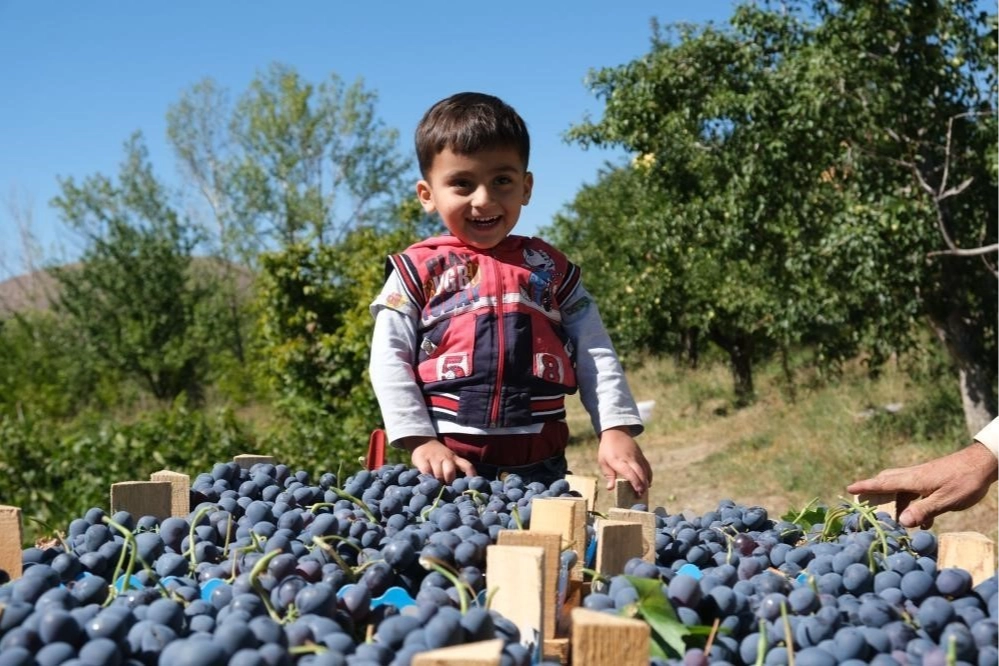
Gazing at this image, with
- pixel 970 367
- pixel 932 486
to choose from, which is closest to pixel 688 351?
pixel 970 367

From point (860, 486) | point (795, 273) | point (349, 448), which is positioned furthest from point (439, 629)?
point (795, 273)

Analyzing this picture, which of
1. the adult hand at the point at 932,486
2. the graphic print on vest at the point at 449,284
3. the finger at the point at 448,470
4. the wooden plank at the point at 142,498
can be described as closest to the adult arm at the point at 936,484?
the adult hand at the point at 932,486

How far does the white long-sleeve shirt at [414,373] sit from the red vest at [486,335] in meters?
0.03

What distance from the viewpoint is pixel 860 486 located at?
166cm

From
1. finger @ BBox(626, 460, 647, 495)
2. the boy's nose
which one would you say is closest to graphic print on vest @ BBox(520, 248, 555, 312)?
the boy's nose

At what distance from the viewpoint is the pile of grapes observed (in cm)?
89

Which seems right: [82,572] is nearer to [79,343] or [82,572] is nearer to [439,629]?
[439,629]

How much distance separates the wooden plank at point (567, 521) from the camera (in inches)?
49.1

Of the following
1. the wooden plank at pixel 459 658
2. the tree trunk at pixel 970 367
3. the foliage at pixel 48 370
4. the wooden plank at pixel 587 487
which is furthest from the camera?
the foliage at pixel 48 370

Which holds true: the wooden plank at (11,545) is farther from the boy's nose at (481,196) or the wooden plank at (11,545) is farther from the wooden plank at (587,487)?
the boy's nose at (481,196)

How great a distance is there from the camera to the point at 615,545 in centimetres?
118

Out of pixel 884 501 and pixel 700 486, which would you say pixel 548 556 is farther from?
pixel 700 486

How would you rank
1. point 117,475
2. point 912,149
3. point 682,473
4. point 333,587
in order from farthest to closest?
point 682,473
point 912,149
point 117,475
point 333,587

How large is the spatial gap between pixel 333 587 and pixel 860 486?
1.04 m
